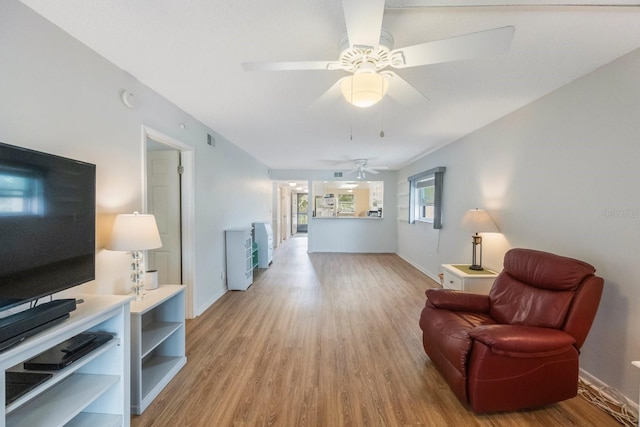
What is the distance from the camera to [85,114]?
168 centimetres

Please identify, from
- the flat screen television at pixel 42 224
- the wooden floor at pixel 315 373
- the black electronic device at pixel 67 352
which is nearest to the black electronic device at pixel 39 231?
the flat screen television at pixel 42 224

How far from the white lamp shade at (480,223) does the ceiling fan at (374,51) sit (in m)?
2.04

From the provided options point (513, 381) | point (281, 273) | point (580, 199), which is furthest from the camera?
point (281, 273)

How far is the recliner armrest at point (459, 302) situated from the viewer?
217 cm

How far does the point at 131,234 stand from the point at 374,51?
1.87 meters

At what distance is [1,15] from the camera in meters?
1.25

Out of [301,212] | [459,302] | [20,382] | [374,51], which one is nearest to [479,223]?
[459,302]

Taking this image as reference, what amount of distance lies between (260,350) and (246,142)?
9.94 feet

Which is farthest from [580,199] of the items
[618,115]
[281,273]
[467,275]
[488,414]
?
[281,273]

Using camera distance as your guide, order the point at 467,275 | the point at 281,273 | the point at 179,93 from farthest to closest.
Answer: the point at 281,273, the point at 467,275, the point at 179,93

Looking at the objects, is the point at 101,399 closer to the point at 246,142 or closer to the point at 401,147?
the point at 246,142

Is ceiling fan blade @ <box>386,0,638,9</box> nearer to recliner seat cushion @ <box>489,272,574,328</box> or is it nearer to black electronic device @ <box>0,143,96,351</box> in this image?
recliner seat cushion @ <box>489,272,574,328</box>

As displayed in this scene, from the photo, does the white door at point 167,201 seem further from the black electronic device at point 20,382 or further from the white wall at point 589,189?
the white wall at point 589,189

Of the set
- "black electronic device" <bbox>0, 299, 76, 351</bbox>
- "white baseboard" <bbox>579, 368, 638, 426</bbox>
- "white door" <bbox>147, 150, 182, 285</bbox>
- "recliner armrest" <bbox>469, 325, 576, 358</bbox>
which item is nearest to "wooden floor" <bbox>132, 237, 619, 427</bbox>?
"white baseboard" <bbox>579, 368, 638, 426</bbox>
